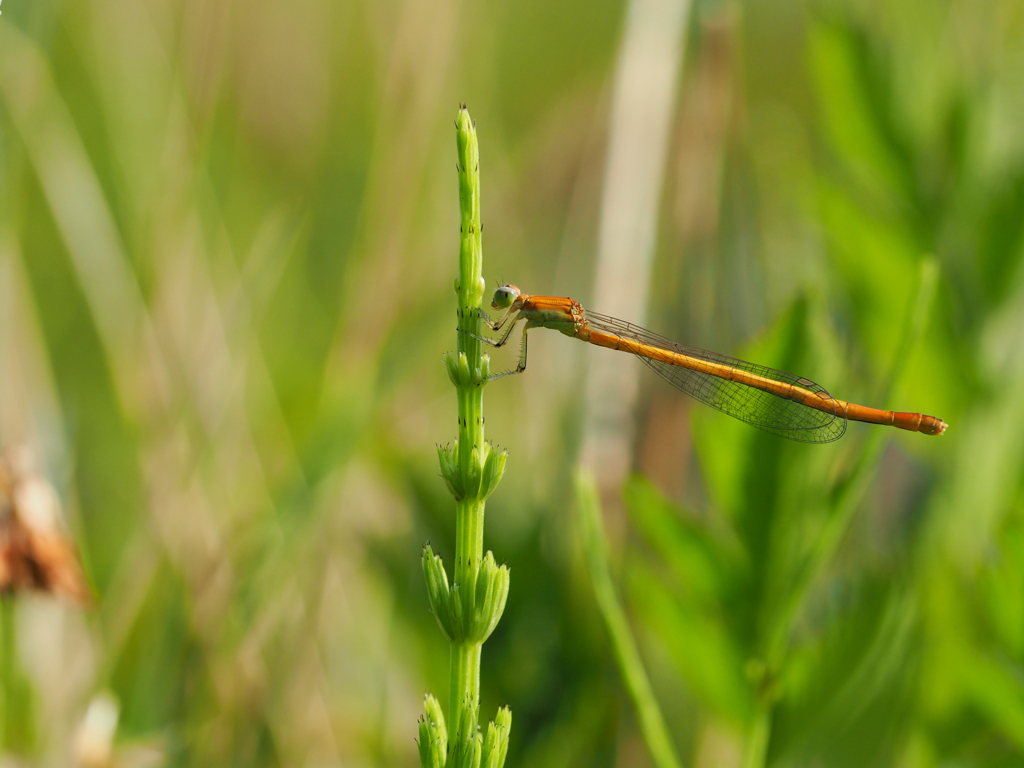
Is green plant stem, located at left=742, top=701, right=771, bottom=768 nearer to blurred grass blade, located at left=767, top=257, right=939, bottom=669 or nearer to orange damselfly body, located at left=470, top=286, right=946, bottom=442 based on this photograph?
blurred grass blade, located at left=767, top=257, right=939, bottom=669

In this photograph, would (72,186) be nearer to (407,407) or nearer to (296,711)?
(407,407)

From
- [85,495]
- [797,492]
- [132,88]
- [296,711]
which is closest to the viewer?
[797,492]

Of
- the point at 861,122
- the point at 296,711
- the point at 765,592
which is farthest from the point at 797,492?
the point at 296,711

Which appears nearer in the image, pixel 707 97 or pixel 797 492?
pixel 797 492

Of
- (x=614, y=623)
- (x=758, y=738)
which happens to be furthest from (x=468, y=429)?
(x=758, y=738)

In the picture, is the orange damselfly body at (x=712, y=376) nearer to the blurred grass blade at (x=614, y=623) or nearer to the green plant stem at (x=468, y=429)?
the blurred grass blade at (x=614, y=623)

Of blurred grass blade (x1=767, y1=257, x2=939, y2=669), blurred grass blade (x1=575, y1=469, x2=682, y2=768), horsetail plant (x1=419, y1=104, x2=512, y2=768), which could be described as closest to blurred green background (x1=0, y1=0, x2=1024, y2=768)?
blurred grass blade (x1=767, y1=257, x2=939, y2=669)

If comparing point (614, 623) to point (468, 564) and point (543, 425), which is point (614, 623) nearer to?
point (468, 564)

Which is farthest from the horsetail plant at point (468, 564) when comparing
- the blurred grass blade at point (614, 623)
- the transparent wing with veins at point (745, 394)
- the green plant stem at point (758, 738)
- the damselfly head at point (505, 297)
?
the damselfly head at point (505, 297)
